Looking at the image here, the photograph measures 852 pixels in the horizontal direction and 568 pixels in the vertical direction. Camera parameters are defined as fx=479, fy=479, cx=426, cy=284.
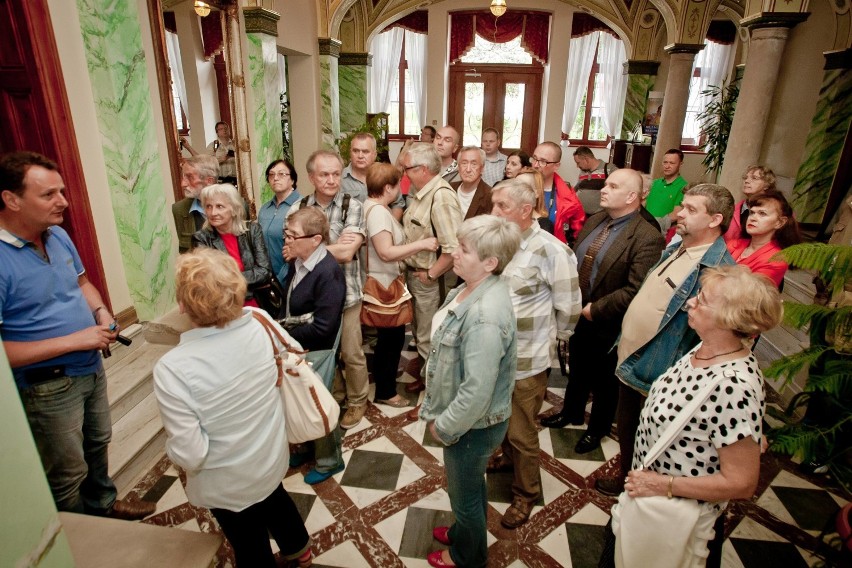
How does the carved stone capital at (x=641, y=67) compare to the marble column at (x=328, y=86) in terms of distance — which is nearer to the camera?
the marble column at (x=328, y=86)

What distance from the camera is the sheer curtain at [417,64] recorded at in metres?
13.1

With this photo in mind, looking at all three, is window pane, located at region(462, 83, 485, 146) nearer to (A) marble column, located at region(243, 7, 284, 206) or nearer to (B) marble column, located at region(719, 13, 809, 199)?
(A) marble column, located at region(243, 7, 284, 206)

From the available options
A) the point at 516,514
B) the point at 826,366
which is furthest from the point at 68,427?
the point at 826,366

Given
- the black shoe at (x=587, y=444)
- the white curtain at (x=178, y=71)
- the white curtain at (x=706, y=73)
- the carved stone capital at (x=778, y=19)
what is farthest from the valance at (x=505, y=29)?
the black shoe at (x=587, y=444)

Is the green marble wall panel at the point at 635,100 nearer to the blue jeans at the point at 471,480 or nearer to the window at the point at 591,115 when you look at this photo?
the window at the point at 591,115

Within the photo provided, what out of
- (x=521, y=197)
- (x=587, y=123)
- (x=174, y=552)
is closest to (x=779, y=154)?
(x=587, y=123)

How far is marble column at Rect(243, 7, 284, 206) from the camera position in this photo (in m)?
5.85

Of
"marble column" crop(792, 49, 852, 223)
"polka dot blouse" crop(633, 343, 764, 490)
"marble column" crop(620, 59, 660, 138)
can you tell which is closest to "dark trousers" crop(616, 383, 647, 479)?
"polka dot blouse" crop(633, 343, 764, 490)

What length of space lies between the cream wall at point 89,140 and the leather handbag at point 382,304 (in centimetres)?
185

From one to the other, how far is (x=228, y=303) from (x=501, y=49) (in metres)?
13.4

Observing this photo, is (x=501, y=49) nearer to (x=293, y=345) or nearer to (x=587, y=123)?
(x=587, y=123)

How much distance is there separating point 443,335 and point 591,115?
1338 centimetres

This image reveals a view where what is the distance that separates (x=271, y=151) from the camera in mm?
6469

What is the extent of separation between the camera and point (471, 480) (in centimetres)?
195
